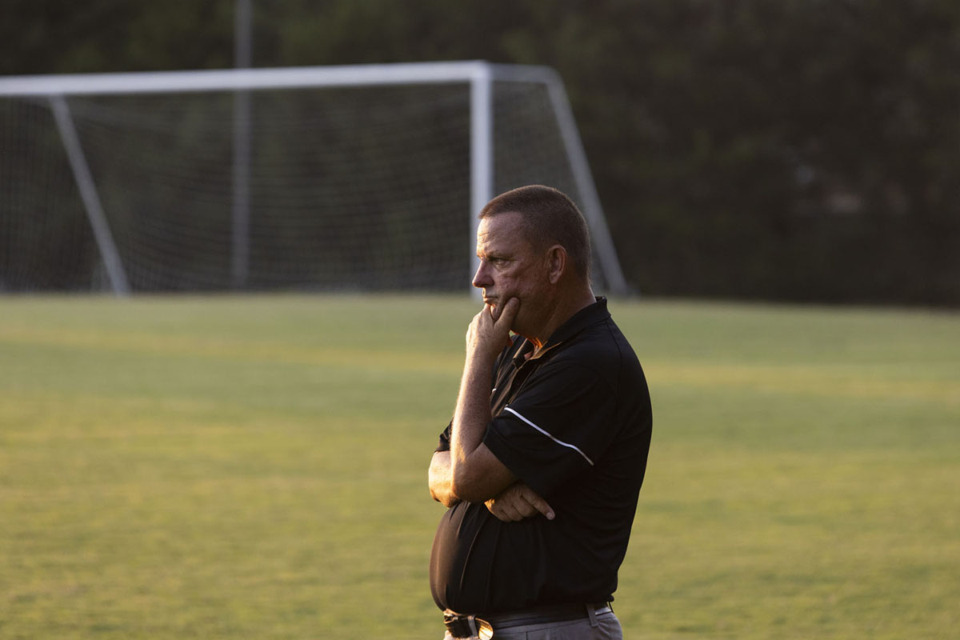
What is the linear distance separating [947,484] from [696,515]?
2.15 m

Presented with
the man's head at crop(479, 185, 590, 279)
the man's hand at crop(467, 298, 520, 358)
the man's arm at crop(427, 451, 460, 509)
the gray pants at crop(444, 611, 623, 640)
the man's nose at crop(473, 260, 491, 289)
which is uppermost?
the man's head at crop(479, 185, 590, 279)

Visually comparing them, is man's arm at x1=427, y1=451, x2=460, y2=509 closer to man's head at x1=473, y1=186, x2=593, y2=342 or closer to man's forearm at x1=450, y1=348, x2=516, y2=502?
man's forearm at x1=450, y1=348, x2=516, y2=502

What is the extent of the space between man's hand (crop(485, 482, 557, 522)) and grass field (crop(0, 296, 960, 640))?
7.89 feet

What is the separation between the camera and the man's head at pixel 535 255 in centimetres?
329

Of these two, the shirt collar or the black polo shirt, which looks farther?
the shirt collar

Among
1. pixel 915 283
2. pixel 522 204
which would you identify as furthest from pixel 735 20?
pixel 522 204

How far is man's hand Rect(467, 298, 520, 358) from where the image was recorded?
334 centimetres

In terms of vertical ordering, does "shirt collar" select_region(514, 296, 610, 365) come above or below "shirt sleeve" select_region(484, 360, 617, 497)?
above

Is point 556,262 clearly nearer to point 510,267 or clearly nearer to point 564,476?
point 510,267

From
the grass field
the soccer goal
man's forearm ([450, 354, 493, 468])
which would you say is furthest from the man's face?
the soccer goal

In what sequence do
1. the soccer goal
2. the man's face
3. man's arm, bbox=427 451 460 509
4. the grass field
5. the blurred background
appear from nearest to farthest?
the man's face → man's arm, bbox=427 451 460 509 → the grass field → the soccer goal → the blurred background

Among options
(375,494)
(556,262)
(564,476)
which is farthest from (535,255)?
(375,494)

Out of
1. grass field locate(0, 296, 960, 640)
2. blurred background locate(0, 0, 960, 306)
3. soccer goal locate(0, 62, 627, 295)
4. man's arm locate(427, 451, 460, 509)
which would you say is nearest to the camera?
man's arm locate(427, 451, 460, 509)

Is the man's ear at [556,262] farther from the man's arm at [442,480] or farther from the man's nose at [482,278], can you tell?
the man's arm at [442,480]
